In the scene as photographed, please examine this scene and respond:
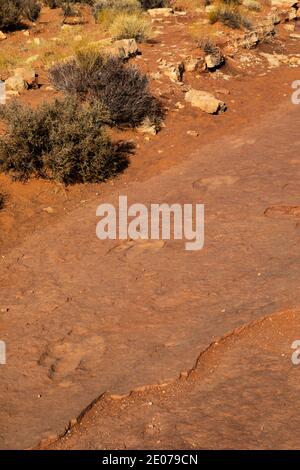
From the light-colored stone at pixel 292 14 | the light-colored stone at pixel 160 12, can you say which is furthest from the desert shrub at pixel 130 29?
the light-colored stone at pixel 292 14

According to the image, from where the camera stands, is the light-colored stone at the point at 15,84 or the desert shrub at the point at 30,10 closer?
the light-colored stone at the point at 15,84

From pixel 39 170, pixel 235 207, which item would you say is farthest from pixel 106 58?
pixel 235 207

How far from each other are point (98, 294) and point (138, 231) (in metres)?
1.53

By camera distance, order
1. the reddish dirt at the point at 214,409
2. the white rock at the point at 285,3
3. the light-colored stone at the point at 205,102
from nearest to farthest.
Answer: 1. the reddish dirt at the point at 214,409
2. the light-colored stone at the point at 205,102
3. the white rock at the point at 285,3

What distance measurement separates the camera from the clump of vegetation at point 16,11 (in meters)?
16.8

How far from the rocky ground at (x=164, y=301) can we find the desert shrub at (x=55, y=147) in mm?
244

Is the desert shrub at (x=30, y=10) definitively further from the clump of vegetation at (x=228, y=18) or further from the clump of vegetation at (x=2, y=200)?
the clump of vegetation at (x=2, y=200)

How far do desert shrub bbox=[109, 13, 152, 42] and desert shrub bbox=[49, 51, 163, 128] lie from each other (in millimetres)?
2874

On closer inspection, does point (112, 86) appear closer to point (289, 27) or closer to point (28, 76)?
point (28, 76)

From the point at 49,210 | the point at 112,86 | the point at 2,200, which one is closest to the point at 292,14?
the point at 112,86

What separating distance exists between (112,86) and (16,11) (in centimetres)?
890

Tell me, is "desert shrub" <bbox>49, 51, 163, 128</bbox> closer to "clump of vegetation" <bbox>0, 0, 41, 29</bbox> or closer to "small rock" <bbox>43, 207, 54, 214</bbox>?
"small rock" <bbox>43, 207, 54, 214</bbox>

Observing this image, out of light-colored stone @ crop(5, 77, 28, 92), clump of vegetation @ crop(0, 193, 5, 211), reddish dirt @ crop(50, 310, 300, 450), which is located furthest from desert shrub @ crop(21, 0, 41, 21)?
reddish dirt @ crop(50, 310, 300, 450)

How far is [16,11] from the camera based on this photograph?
17.0 metres
